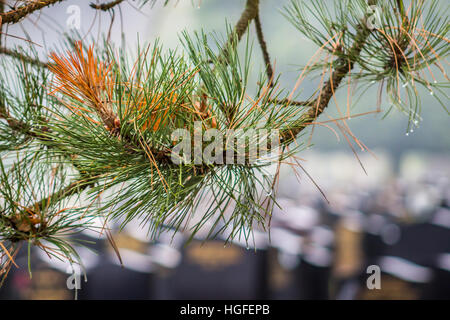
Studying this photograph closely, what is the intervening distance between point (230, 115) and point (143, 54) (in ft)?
0.26

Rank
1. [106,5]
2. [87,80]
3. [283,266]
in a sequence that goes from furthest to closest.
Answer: [283,266] < [106,5] < [87,80]

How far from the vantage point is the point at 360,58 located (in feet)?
1.38

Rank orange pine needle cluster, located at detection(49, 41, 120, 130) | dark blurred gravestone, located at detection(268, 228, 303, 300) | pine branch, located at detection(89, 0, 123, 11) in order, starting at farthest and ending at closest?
dark blurred gravestone, located at detection(268, 228, 303, 300) → pine branch, located at detection(89, 0, 123, 11) → orange pine needle cluster, located at detection(49, 41, 120, 130)

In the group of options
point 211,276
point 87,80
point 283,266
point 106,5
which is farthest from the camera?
point 283,266

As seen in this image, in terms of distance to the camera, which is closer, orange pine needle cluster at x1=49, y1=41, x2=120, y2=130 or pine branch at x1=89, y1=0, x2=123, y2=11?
orange pine needle cluster at x1=49, y1=41, x2=120, y2=130

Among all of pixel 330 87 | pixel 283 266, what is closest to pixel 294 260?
pixel 283 266

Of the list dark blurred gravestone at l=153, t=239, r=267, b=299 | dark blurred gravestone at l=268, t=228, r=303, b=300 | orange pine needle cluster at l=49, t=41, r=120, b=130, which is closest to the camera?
orange pine needle cluster at l=49, t=41, r=120, b=130

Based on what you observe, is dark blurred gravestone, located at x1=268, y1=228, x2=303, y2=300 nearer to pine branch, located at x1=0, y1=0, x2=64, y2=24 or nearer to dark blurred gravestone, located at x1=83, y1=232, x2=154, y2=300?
dark blurred gravestone, located at x1=83, y1=232, x2=154, y2=300

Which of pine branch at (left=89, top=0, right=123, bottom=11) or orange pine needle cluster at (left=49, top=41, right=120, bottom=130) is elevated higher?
pine branch at (left=89, top=0, right=123, bottom=11)

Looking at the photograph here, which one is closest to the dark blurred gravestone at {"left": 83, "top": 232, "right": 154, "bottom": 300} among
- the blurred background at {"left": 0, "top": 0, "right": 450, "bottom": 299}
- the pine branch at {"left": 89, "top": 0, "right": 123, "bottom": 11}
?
the blurred background at {"left": 0, "top": 0, "right": 450, "bottom": 299}

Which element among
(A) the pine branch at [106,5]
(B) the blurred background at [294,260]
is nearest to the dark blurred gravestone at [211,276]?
(B) the blurred background at [294,260]

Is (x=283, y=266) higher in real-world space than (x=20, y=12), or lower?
lower

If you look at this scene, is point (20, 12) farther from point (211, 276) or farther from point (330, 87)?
point (211, 276)
